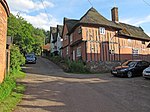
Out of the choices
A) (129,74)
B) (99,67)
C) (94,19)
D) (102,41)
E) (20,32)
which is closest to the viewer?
(129,74)

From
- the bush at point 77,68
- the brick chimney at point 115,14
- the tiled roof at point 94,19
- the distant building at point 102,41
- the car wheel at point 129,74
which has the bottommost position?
the car wheel at point 129,74

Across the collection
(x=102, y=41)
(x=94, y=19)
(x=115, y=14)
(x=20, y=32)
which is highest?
(x=115, y=14)

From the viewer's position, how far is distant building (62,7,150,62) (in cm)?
2655

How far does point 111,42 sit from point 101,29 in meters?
2.37

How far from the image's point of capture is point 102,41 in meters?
27.4

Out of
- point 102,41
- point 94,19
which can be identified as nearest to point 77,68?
point 102,41

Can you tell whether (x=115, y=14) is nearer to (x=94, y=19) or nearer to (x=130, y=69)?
(x=94, y=19)

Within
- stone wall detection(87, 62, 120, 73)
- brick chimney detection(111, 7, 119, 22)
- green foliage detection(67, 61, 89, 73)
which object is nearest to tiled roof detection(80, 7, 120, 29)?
brick chimney detection(111, 7, 119, 22)

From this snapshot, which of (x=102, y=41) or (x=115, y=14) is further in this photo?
(x=115, y=14)

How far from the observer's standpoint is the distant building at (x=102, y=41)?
1045 inches

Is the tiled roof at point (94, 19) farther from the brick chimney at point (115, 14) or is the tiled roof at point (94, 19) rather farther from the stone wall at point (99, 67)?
the stone wall at point (99, 67)

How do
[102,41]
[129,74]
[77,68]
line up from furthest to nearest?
[102,41] < [77,68] < [129,74]

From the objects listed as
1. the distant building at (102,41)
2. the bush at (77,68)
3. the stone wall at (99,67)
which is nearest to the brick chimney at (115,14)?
the distant building at (102,41)

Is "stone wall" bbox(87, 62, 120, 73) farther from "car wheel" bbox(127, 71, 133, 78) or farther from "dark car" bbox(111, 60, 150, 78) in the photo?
"car wheel" bbox(127, 71, 133, 78)
